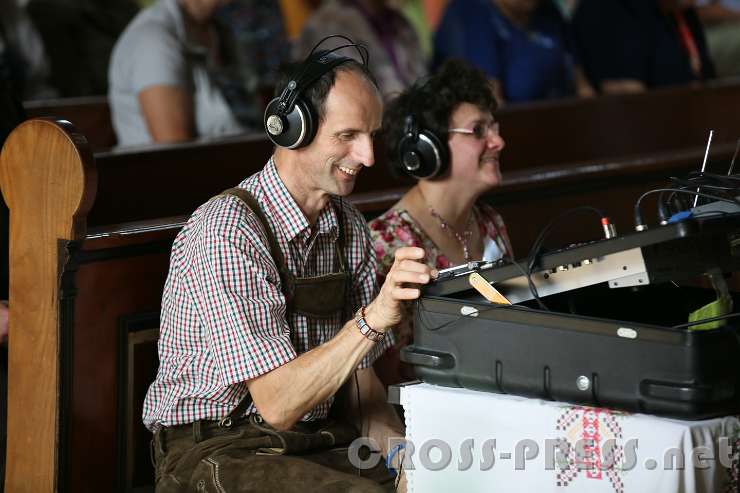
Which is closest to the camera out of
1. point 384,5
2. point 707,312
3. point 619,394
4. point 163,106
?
point 619,394

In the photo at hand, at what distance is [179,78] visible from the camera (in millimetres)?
4098

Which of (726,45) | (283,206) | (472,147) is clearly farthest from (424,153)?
(726,45)

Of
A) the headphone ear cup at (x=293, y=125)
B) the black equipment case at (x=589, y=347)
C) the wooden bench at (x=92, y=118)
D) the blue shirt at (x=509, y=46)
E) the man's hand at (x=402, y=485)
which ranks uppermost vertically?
the blue shirt at (x=509, y=46)

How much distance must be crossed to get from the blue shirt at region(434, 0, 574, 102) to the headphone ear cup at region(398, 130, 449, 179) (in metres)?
2.24

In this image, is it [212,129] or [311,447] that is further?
[212,129]

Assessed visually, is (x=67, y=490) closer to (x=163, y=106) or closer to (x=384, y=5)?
(x=163, y=106)

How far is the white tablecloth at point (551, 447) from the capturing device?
1563 millimetres

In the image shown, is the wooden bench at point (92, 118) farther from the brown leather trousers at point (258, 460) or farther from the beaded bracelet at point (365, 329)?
the beaded bracelet at point (365, 329)

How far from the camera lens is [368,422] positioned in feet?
7.73

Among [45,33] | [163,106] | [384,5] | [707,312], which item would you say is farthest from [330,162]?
[45,33]

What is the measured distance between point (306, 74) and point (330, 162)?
18 cm

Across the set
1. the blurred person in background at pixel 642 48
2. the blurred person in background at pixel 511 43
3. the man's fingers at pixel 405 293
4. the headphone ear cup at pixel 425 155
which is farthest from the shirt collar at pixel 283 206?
the blurred person in background at pixel 642 48

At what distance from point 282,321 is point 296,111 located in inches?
16.1

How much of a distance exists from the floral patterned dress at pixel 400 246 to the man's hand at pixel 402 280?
68 cm
